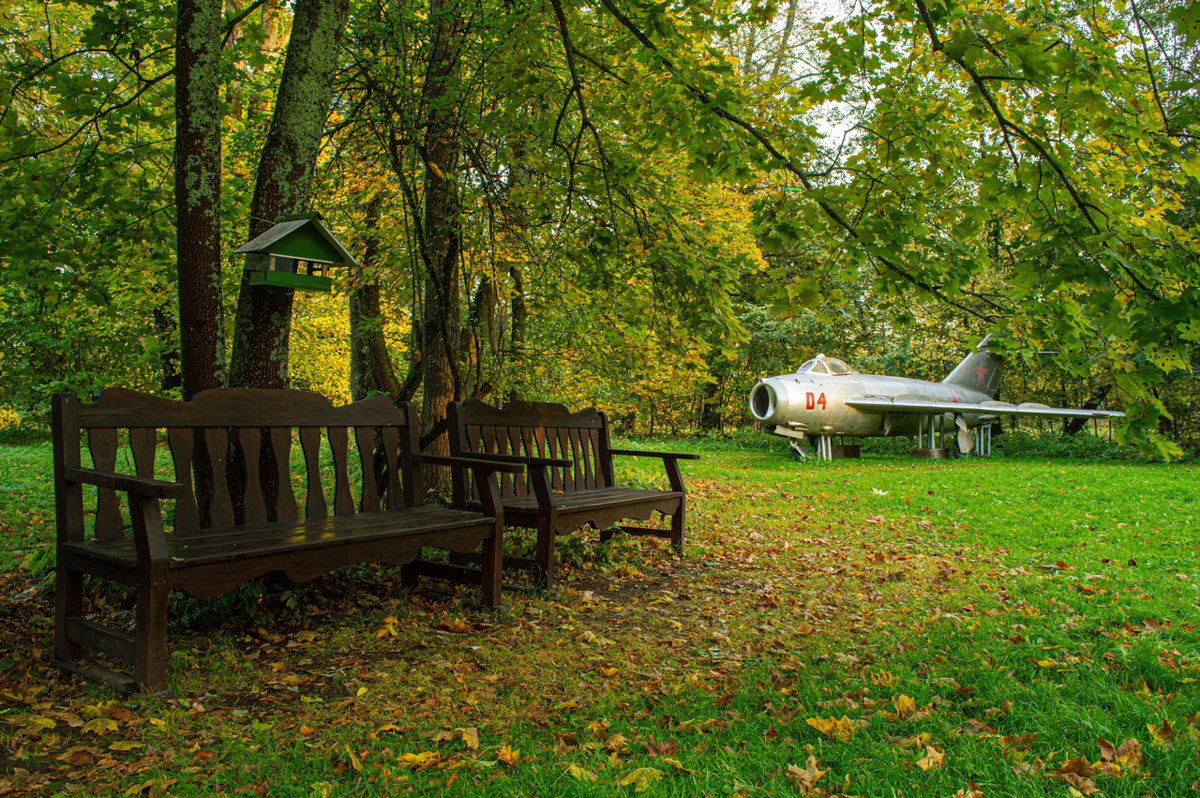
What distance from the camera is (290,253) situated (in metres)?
4.10

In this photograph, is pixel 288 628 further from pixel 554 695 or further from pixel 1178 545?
pixel 1178 545

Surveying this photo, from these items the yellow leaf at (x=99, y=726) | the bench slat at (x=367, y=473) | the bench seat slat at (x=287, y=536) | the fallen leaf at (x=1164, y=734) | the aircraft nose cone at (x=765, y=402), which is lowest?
the fallen leaf at (x=1164, y=734)

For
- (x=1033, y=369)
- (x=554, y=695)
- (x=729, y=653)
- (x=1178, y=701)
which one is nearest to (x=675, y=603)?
(x=729, y=653)

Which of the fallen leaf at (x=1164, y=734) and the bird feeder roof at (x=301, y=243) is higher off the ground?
the bird feeder roof at (x=301, y=243)

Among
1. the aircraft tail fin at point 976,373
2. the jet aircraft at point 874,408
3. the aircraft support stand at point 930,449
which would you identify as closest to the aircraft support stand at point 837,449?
the jet aircraft at point 874,408

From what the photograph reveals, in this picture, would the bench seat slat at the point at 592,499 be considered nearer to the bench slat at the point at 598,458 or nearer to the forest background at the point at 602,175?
the bench slat at the point at 598,458

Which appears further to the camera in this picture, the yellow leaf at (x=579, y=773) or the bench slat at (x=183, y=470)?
the bench slat at (x=183, y=470)

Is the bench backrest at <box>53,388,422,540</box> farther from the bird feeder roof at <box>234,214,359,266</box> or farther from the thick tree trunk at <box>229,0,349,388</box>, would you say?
the bird feeder roof at <box>234,214,359,266</box>

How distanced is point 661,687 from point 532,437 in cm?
285

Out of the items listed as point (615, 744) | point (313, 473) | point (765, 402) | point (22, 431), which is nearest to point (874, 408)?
point (765, 402)

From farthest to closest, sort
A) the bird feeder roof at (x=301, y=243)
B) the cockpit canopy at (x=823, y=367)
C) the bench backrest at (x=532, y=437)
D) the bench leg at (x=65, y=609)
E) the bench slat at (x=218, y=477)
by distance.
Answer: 1. the cockpit canopy at (x=823, y=367)
2. the bench backrest at (x=532, y=437)
3. the bird feeder roof at (x=301, y=243)
4. the bench slat at (x=218, y=477)
5. the bench leg at (x=65, y=609)

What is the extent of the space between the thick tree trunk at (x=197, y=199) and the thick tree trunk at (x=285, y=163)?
0.56 ft

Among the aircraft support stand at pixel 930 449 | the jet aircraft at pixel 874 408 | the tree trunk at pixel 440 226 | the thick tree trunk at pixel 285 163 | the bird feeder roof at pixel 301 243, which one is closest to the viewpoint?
the bird feeder roof at pixel 301 243

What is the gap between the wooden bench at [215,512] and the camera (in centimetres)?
298
